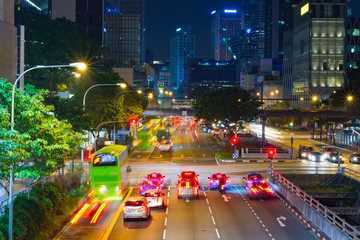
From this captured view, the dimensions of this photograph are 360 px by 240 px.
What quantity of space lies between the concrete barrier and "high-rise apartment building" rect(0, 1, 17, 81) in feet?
81.3

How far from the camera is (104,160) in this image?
35.3 metres

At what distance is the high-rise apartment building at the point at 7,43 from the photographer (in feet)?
115

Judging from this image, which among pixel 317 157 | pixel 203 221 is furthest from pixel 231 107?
pixel 203 221

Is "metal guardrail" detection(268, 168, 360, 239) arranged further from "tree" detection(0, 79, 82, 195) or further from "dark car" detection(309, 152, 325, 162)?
"dark car" detection(309, 152, 325, 162)

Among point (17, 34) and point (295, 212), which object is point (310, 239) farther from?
point (17, 34)

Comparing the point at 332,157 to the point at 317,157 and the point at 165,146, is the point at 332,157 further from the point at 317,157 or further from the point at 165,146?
the point at 165,146

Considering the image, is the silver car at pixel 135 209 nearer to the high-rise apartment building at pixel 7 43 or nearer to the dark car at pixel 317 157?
the high-rise apartment building at pixel 7 43

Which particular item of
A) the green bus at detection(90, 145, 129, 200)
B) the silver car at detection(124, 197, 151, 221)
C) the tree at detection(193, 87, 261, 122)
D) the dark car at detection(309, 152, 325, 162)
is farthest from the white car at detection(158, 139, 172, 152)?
the silver car at detection(124, 197, 151, 221)

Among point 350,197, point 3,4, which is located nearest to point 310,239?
point 350,197

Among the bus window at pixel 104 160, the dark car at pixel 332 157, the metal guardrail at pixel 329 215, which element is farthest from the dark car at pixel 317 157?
the bus window at pixel 104 160

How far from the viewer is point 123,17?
200 meters

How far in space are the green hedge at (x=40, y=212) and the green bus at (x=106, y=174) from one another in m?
5.17

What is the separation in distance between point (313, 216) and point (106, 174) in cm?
1706

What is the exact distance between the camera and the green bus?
35.2 metres
